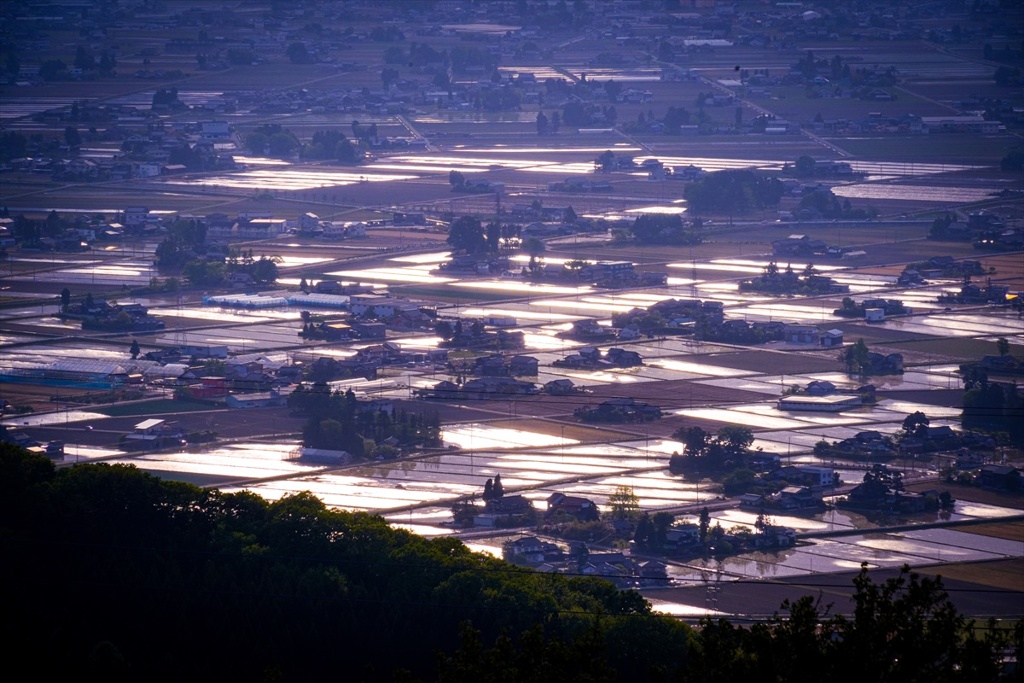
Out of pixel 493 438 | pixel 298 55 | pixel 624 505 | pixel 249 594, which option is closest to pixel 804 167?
pixel 493 438

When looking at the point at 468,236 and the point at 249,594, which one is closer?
Answer: the point at 249,594

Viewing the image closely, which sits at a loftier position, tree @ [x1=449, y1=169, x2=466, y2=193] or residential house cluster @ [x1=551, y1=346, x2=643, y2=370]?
tree @ [x1=449, y1=169, x2=466, y2=193]

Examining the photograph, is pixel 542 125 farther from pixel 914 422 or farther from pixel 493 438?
pixel 914 422

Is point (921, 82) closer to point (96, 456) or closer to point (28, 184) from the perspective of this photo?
point (28, 184)

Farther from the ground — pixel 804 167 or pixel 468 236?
pixel 804 167

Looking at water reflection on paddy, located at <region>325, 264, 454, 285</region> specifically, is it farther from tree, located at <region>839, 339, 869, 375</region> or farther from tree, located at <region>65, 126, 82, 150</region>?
tree, located at <region>65, 126, 82, 150</region>

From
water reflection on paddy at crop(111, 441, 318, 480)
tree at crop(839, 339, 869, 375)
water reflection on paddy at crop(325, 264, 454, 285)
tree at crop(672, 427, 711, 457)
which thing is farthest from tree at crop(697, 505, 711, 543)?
water reflection on paddy at crop(325, 264, 454, 285)

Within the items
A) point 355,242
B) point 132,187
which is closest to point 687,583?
point 355,242

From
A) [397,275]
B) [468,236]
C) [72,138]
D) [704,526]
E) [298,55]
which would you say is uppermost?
[298,55]
